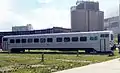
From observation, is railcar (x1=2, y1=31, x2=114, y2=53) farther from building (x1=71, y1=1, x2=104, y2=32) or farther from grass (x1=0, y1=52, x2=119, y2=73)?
building (x1=71, y1=1, x2=104, y2=32)

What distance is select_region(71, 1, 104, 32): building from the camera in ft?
412

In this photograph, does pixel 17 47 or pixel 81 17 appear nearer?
pixel 17 47

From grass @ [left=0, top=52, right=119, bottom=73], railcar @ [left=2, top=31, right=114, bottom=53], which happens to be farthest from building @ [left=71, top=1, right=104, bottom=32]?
grass @ [left=0, top=52, right=119, bottom=73]

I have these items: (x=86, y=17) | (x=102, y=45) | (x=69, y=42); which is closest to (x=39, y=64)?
(x=102, y=45)

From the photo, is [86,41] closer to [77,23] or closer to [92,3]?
[77,23]

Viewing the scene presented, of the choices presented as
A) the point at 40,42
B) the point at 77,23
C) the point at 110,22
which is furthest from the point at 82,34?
the point at 110,22

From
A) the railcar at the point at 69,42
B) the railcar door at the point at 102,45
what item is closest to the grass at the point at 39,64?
the railcar door at the point at 102,45

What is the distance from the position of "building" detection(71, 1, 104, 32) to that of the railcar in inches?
2801

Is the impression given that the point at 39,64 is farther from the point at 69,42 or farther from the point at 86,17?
the point at 86,17

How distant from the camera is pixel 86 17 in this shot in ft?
437

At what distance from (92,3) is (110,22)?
17.5 metres

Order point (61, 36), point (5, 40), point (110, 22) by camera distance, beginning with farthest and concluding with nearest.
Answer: point (110, 22) < point (5, 40) < point (61, 36)

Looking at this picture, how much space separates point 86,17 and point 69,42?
90.2 metres

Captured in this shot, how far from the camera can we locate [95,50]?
41.9 m
